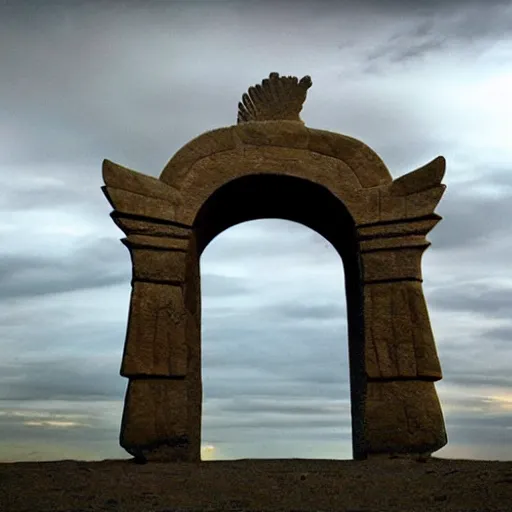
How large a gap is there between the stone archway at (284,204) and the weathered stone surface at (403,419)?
11mm

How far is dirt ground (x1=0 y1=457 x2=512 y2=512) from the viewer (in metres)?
5.77

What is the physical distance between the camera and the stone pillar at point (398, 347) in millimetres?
8070

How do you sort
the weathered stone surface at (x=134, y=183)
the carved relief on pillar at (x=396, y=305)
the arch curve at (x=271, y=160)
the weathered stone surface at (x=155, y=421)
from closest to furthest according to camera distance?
the weathered stone surface at (x=155, y=421) → the carved relief on pillar at (x=396, y=305) → the weathered stone surface at (x=134, y=183) → the arch curve at (x=271, y=160)

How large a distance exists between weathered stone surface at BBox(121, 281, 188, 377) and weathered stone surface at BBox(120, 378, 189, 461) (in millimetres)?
155

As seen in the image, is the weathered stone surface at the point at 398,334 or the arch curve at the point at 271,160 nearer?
the weathered stone surface at the point at 398,334

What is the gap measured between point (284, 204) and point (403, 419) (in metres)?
3.29

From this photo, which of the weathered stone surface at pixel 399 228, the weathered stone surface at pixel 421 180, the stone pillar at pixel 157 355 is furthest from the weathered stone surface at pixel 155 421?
the weathered stone surface at pixel 421 180

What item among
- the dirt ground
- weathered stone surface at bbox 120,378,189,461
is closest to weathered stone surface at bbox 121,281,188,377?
weathered stone surface at bbox 120,378,189,461

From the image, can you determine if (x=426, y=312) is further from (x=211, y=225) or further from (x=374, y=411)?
(x=211, y=225)

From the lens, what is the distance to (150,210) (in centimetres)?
867

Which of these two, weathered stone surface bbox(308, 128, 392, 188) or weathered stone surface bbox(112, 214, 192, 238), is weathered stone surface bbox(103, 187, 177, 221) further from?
weathered stone surface bbox(308, 128, 392, 188)

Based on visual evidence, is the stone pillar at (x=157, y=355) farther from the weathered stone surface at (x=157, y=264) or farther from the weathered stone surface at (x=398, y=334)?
the weathered stone surface at (x=398, y=334)

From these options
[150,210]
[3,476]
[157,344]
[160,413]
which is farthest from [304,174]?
[3,476]

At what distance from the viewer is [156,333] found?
8.34 metres
